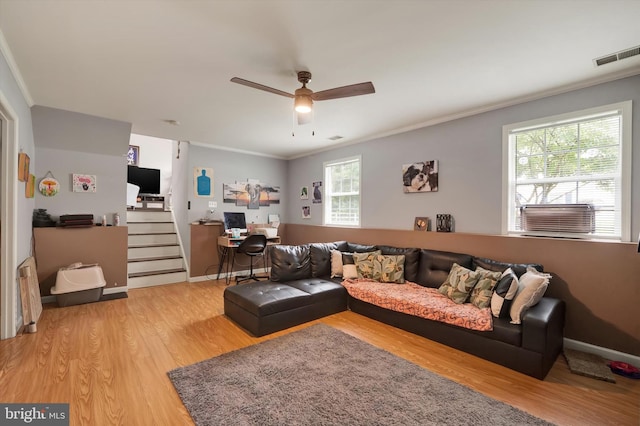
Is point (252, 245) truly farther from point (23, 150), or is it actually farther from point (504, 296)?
point (504, 296)

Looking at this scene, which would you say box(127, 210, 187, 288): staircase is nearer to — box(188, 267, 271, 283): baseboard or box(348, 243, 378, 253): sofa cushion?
box(188, 267, 271, 283): baseboard

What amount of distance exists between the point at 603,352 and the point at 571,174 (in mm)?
1779

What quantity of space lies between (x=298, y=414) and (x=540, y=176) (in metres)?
3.47

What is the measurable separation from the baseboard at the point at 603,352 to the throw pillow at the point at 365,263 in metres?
2.20

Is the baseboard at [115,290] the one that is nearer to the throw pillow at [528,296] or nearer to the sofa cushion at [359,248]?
the sofa cushion at [359,248]

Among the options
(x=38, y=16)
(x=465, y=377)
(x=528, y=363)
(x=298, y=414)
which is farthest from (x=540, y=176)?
(x=38, y=16)

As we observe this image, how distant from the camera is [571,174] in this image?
3.01 m

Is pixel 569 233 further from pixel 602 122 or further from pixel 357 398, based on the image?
pixel 357 398

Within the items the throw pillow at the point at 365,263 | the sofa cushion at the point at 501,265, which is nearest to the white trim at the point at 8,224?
the throw pillow at the point at 365,263

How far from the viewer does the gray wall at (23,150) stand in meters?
2.55

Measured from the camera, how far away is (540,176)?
321 centimetres

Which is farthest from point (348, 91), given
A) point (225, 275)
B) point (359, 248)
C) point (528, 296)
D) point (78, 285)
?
point (225, 275)

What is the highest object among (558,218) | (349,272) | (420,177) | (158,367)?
(420,177)

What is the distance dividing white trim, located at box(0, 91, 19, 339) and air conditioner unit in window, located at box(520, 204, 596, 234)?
5.55 m
